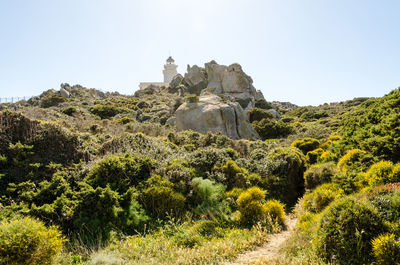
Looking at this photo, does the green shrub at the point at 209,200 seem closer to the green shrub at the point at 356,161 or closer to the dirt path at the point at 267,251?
the dirt path at the point at 267,251

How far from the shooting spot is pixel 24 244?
395 cm

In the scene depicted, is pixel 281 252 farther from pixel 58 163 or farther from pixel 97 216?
pixel 58 163

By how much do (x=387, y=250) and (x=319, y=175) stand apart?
6069 millimetres

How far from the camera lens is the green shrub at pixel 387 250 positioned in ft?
13.1

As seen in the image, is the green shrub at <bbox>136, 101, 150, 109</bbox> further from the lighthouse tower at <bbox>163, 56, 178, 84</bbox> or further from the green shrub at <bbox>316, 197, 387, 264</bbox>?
the lighthouse tower at <bbox>163, 56, 178, 84</bbox>

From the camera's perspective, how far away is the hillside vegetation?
4.67 m

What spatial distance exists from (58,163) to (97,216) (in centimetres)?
321

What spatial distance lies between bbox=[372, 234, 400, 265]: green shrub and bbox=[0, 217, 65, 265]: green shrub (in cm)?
579

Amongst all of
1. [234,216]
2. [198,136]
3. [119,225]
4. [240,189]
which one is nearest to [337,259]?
[234,216]

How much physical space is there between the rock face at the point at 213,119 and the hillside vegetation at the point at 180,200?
807 cm

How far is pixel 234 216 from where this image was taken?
7.89 m

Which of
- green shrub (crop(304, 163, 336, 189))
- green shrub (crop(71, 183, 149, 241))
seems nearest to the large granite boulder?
green shrub (crop(304, 163, 336, 189))

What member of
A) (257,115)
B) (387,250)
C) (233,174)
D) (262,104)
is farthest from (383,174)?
(262,104)

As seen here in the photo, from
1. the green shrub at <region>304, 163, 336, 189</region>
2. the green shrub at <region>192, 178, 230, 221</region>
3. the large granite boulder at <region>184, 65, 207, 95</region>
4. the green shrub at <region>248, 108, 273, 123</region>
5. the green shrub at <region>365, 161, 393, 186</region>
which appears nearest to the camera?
the green shrub at <region>365, 161, 393, 186</region>
